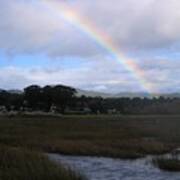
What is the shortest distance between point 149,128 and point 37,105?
103108mm

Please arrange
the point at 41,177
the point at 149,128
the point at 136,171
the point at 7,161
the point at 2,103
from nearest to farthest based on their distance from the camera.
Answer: the point at 41,177, the point at 7,161, the point at 136,171, the point at 149,128, the point at 2,103

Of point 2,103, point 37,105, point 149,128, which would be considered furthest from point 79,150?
point 2,103

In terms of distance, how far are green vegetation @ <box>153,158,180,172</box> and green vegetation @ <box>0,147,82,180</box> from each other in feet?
24.2

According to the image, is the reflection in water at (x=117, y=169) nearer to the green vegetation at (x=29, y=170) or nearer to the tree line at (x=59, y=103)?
the green vegetation at (x=29, y=170)

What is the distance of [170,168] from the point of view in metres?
28.9

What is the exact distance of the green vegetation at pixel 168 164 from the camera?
28828mm

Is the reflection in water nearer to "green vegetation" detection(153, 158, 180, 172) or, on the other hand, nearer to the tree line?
"green vegetation" detection(153, 158, 180, 172)

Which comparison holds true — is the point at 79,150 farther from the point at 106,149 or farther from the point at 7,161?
the point at 7,161

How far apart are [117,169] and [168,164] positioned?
2975 millimetres

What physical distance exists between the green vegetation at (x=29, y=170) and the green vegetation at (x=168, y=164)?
7.39 metres

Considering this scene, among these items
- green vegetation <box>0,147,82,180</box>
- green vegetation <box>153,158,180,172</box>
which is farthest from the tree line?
green vegetation <box>0,147,82,180</box>

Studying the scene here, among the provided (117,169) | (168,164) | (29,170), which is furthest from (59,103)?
(29,170)

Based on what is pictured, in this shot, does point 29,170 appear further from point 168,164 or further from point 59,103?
point 59,103

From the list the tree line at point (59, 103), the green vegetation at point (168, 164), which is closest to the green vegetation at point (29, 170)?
the green vegetation at point (168, 164)
